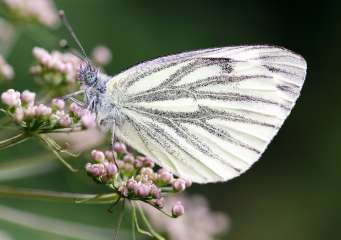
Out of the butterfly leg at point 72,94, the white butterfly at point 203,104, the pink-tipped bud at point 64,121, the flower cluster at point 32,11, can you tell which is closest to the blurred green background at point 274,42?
the flower cluster at point 32,11

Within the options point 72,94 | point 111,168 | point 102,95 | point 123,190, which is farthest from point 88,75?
point 123,190

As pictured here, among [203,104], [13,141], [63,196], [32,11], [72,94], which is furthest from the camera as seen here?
[32,11]

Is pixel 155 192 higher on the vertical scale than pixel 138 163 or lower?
lower

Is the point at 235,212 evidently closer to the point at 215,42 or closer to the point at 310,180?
the point at 310,180

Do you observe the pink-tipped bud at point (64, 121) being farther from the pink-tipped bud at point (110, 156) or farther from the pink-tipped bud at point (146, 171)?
the pink-tipped bud at point (146, 171)

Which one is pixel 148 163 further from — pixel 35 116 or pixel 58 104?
pixel 35 116

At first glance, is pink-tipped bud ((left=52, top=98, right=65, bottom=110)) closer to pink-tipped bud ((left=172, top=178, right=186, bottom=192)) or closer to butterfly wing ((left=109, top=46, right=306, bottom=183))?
butterfly wing ((left=109, top=46, right=306, bottom=183))
